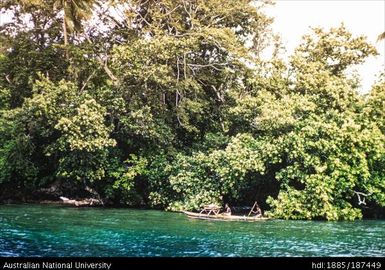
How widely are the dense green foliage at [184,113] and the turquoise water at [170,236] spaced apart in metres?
2.78

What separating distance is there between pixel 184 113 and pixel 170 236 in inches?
439

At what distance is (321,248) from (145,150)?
14532 millimetres

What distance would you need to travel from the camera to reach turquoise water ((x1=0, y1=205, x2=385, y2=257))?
13.7m

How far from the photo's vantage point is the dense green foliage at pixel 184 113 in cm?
2227

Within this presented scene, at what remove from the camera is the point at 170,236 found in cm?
1634

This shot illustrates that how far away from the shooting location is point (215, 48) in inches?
1079

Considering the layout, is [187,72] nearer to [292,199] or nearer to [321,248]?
[292,199]
